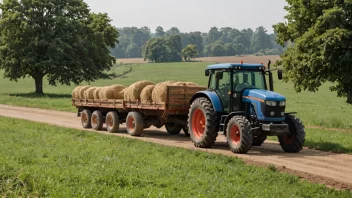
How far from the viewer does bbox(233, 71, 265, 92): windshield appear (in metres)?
13.6

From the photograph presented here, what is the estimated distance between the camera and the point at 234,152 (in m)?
13.0

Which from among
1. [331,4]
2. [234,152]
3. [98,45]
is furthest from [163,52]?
[234,152]

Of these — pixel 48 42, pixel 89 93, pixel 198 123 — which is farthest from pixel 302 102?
pixel 198 123

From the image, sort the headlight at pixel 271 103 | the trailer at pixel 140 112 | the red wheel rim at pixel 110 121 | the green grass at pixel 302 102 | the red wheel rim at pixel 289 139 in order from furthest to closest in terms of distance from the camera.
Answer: the green grass at pixel 302 102 < the red wheel rim at pixel 110 121 < the trailer at pixel 140 112 < the red wheel rim at pixel 289 139 < the headlight at pixel 271 103

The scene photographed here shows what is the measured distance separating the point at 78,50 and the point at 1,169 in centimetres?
3792

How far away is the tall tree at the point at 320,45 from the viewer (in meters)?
19.0

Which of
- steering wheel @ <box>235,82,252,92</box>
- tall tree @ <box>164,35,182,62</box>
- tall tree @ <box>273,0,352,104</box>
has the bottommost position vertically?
steering wheel @ <box>235,82,252,92</box>

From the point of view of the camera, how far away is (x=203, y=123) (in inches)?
565

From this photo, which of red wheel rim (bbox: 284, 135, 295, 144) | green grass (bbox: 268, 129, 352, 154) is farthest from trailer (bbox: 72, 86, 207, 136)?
red wheel rim (bbox: 284, 135, 295, 144)

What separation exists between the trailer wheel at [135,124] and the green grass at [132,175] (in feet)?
13.5

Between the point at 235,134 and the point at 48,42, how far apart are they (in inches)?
1349

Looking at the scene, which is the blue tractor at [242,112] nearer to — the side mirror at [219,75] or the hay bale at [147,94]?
the side mirror at [219,75]

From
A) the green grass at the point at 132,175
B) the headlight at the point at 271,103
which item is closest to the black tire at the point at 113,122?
the green grass at the point at 132,175

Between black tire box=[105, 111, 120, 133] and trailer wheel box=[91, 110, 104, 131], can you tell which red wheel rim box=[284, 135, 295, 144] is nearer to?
black tire box=[105, 111, 120, 133]
